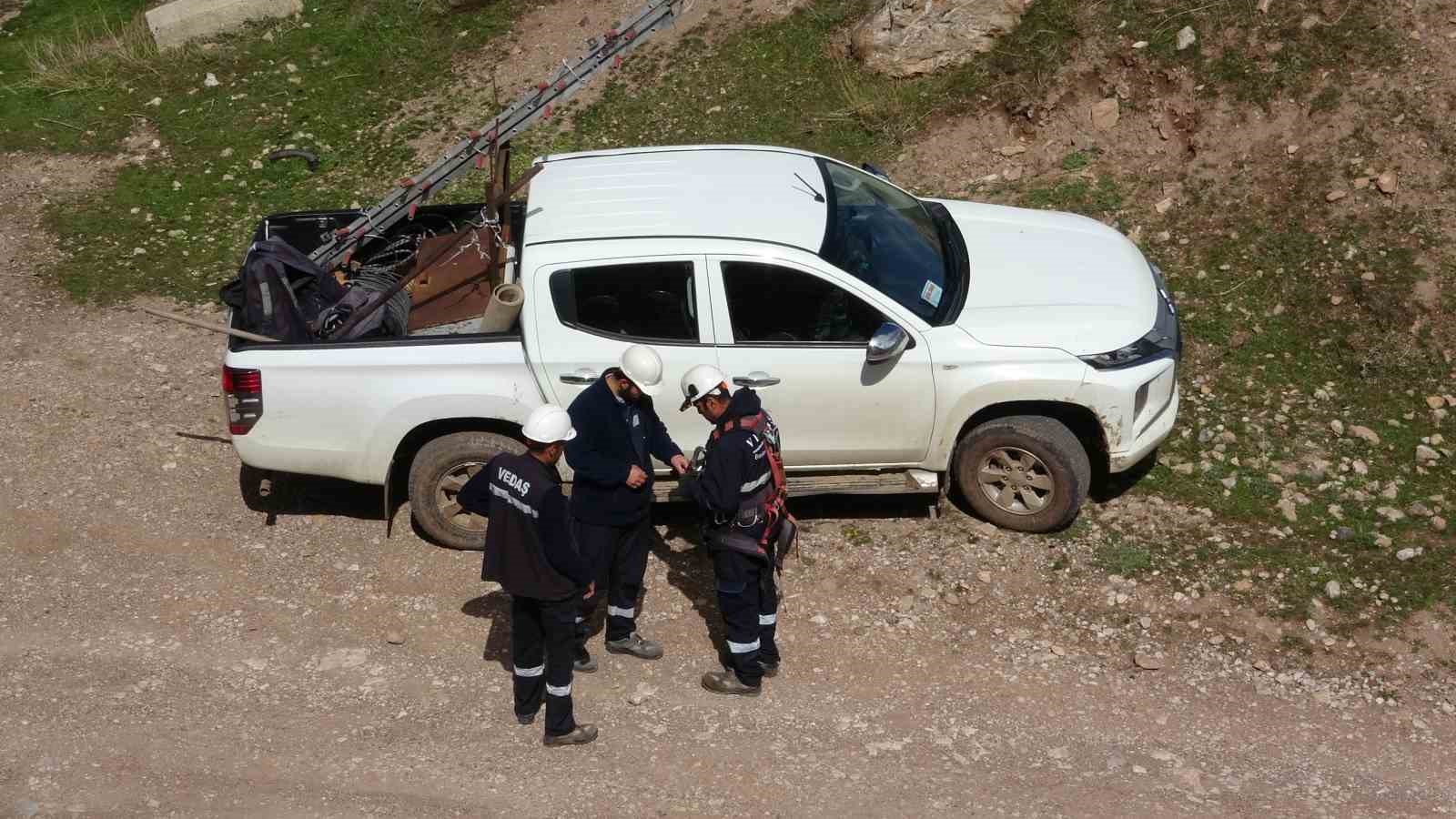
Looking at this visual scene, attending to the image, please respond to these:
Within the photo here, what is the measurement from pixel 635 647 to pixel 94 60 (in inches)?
434

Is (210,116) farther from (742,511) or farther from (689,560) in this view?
(742,511)

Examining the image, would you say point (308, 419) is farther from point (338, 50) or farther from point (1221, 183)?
point (338, 50)

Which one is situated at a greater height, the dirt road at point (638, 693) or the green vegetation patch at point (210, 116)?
the green vegetation patch at point (210, 116)

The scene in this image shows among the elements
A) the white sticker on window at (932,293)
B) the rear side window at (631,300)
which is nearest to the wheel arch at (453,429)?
the rear side window at (631,300)

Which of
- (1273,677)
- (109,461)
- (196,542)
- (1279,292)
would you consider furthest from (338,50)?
(1273,677)

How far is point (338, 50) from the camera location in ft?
45.4

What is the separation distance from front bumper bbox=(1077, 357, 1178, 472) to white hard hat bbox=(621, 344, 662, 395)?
93.1 inches

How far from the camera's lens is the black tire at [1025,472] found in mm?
7078

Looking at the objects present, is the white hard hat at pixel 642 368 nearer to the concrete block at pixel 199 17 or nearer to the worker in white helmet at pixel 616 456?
the worker in white helmet at pixel 616 456

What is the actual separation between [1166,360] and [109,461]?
6627 mm

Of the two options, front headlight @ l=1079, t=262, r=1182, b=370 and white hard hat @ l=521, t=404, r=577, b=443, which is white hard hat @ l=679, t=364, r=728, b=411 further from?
front headlight @ l=1079, t=262, r=1182, b=370

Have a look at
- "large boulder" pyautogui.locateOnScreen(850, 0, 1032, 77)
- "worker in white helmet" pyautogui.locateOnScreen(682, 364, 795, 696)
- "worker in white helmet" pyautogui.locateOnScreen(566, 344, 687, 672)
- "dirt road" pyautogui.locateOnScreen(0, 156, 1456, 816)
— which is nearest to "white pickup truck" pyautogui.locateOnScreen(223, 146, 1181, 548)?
"dirt road" pyautogui.locateOnScreen(0, 156, 1456, 816)

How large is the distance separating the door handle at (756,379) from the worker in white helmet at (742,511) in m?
0.61

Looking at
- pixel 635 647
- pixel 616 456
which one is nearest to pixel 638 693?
pixel 635 647
